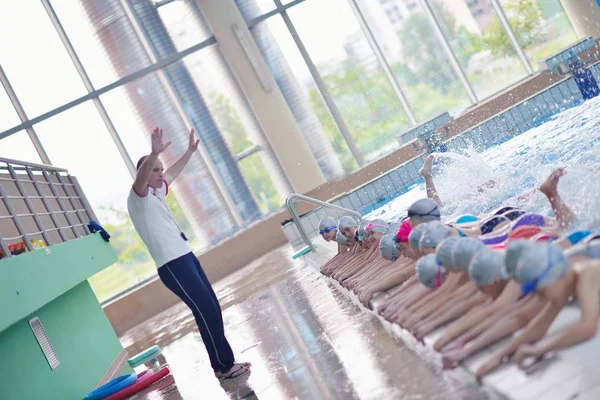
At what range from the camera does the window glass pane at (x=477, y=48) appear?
48.3 feet

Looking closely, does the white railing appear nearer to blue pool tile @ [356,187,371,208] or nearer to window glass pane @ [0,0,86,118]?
window glass pane @ [0,0,86,118]

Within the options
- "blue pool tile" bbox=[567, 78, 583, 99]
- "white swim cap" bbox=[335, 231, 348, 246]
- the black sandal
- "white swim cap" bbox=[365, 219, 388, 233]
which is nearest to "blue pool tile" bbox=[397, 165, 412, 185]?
"blue pool tile" bbox=[567, 78, 583, 99]

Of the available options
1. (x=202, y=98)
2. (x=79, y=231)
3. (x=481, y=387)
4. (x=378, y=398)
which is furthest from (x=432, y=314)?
(x=202, y=98)

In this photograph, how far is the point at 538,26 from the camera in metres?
14.8

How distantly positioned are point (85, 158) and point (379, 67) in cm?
569

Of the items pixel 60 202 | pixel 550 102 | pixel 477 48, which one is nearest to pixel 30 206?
pixel 60 202

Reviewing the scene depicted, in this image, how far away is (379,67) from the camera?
14.7m

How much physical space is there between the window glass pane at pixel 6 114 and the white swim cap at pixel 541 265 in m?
12.3

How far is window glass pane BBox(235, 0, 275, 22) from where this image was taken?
14219mm

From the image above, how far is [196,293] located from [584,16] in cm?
1261

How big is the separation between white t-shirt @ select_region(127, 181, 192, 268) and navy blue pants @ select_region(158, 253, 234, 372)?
5cm

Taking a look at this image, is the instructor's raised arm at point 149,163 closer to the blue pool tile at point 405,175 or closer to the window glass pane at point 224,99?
the blue pool tile at point 405,175

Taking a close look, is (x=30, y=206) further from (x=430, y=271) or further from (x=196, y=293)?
(x=430, y=271)

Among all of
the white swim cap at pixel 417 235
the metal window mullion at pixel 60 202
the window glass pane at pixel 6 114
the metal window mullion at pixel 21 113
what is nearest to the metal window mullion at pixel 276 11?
the metal window mullion at pixel 21 113
